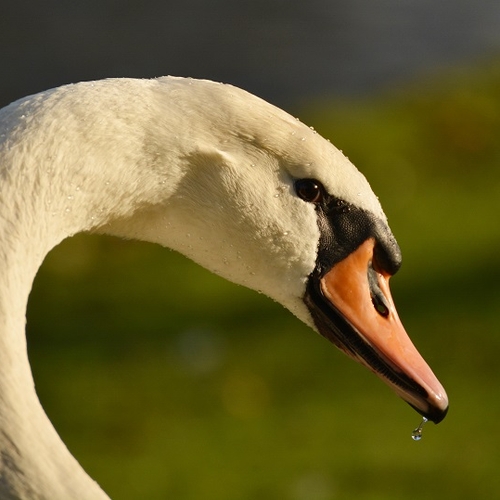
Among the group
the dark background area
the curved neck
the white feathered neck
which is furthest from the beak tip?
the dark background area

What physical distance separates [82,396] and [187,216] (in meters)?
3.31

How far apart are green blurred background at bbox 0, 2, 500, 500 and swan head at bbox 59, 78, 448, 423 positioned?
2.43 meters

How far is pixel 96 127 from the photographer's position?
1.88 meters

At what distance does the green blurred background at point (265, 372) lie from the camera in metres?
4.84

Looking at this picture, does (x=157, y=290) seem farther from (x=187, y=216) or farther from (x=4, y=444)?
(x=4, y=444)

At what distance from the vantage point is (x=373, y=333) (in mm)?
2354

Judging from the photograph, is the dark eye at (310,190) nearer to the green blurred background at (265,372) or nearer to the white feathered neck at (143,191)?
the white feathered neck at (143,191)

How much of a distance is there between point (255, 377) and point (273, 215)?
10.9 ft

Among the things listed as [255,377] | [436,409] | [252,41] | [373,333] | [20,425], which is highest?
[20,425]

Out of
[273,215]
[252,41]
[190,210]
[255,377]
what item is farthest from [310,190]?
[252,41]

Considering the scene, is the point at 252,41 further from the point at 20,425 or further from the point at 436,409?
the point at 20,425

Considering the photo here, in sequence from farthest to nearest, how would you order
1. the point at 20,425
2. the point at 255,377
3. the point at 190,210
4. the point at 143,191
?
the point at 255,377
the point at 190,210
the point at 143,191
the point at 20,425

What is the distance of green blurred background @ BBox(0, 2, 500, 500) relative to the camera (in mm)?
4844

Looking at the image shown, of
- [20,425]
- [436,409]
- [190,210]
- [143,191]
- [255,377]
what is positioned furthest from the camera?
[255,377]
